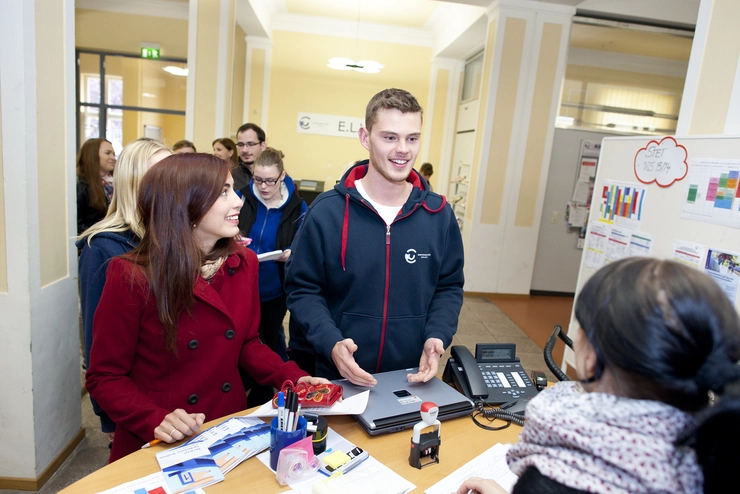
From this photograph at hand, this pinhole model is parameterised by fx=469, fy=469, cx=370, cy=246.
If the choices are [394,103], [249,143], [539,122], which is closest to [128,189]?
[394,103]

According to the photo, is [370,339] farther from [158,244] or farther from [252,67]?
[252,67]

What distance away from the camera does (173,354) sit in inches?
55.4

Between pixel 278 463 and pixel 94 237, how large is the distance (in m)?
1.11

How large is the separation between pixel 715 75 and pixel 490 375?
7.44 feet

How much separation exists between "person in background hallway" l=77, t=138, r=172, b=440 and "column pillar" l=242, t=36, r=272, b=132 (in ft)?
21.4

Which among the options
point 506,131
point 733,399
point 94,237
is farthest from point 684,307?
point 506,131

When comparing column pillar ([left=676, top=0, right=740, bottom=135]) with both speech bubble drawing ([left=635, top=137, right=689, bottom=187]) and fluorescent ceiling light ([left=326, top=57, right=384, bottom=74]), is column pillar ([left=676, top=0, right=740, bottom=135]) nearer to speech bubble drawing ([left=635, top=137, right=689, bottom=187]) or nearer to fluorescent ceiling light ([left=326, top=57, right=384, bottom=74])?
speech bubble drawing ([left=635, top=137, right=689, bottom=187])

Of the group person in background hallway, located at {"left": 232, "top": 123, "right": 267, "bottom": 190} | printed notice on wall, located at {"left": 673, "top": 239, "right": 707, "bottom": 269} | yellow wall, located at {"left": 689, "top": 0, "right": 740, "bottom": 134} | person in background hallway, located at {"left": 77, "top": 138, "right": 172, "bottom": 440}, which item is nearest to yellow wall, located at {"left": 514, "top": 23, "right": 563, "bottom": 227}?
yellow wall, located at {"left": 689, "top": 0, "right": 740, "bottom": 134}

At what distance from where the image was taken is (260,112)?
8.09 metres

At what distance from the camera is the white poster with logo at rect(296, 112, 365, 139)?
8.20 m

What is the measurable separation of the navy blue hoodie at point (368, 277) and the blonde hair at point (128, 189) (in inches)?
24.6

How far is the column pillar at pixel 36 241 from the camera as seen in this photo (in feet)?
6.32

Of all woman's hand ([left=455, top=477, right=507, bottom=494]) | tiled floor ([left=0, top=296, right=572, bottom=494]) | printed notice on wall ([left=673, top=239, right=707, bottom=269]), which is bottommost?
tiled floor ([left=0, top=296, right=572, bottom=494])

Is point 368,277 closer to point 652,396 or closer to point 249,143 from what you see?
point 652,396
